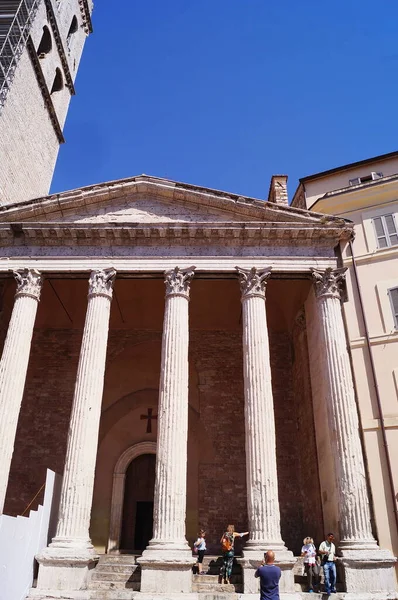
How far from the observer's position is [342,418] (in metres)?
10.6

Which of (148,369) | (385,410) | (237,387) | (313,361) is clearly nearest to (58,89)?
(148,369)

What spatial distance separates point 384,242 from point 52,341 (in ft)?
37.9

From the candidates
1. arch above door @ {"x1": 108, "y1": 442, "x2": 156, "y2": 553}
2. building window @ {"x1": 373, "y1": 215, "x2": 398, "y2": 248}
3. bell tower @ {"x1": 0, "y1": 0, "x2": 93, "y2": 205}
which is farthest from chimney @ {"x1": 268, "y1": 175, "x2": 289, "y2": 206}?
bell tower @ {"x1": 0, "y1": 0, "x2": 93, "y2": 205}

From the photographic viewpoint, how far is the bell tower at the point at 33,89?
1736 centimetres

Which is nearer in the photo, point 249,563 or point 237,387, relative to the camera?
point 249,563

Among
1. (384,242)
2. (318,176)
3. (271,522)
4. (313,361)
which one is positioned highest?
(318,176)

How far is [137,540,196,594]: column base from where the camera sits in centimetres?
886

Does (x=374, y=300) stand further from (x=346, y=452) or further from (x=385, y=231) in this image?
(x=346, y=452)

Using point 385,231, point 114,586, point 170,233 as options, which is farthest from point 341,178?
point 114,586

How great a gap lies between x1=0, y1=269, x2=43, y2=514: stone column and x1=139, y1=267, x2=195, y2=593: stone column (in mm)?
3372

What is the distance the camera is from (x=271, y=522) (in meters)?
9.60

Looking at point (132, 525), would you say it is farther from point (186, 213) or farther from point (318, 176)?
point (318, 176)

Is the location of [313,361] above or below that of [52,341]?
below

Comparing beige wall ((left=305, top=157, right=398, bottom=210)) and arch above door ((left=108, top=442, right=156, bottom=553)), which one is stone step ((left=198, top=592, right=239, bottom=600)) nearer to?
arch above door ((left=108, top=442, right=156, bottom=553))
